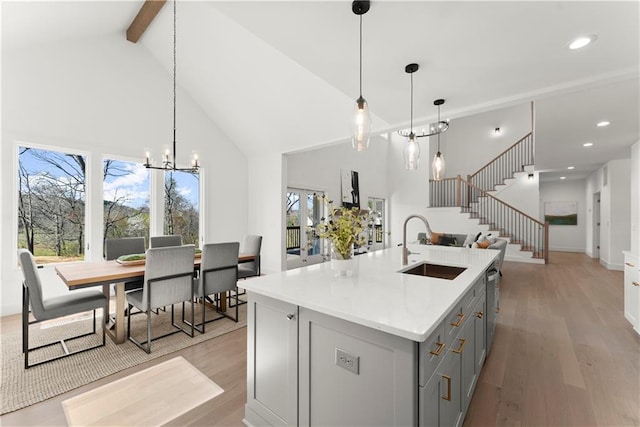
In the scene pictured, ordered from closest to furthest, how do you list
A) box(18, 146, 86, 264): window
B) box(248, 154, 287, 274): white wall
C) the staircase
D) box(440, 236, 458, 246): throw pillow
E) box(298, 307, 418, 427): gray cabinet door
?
box(298, 307, 418, 427): gray cabinet door
box(18, 146, 86, 264): window
box(248, 154, 287, 274): white wall
box(440, 236, 458, 246): throw pillow
the staircase

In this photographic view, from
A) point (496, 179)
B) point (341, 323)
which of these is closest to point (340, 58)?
point (341, 323)

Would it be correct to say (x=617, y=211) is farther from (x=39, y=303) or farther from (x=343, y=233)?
(x=39, y=303)

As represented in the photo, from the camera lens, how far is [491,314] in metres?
2.62

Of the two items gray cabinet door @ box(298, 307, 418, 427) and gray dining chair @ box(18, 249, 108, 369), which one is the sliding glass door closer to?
gray dining chair @ box(18, 249, 108, 369)

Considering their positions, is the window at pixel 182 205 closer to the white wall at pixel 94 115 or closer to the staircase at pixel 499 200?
the white wall at pixel 94 115

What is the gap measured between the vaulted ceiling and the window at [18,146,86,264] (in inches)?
58.4

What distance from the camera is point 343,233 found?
1790 millimetres

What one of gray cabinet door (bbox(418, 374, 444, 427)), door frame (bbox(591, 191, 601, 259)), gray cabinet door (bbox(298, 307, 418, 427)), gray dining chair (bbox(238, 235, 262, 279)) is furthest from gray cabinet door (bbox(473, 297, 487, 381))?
door frame (bbox(591, 191, 601, 259))

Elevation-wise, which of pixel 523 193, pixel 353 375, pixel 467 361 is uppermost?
pixel 523 193

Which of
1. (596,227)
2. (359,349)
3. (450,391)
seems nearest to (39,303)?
(359,349)

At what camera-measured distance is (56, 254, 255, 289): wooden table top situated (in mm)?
2407

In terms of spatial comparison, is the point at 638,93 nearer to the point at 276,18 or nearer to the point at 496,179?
the point at 276,18

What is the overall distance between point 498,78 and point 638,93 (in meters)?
1.62

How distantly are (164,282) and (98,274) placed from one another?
0.56 m
